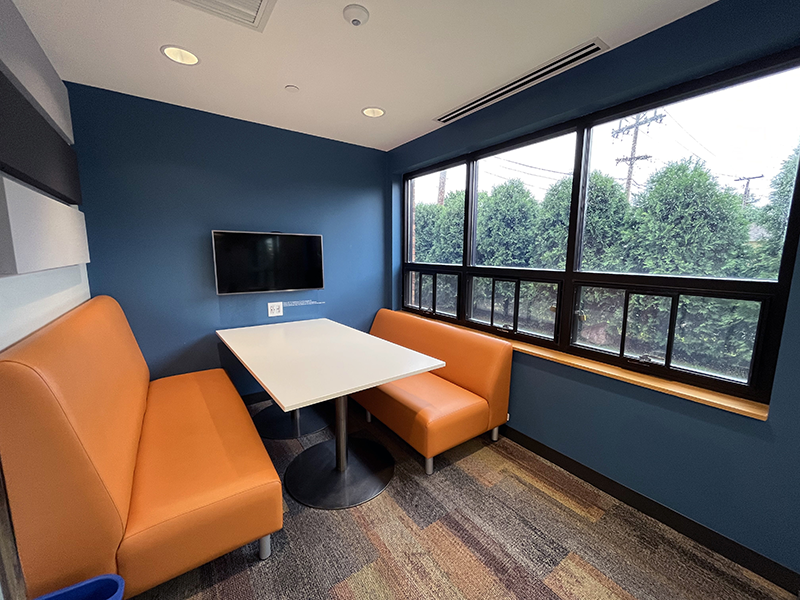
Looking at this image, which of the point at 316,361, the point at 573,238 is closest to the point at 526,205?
the point at 573,238

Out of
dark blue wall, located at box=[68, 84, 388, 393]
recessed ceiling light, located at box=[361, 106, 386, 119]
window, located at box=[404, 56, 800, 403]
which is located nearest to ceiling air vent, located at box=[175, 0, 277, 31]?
recessed ceiling light, located at box=[361, 106, 386, 119]

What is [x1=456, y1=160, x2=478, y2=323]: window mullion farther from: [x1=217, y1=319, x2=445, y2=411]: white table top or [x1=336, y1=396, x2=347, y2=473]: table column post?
[x1=336, y1=396, x2=347, y2=473]: table column post

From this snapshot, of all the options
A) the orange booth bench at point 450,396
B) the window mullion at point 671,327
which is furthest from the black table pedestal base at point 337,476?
the window mullion at point 671,327

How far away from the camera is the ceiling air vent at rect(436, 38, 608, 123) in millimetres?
1740

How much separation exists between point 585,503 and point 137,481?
7.53 feet

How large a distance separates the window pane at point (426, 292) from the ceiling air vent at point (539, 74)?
152cm

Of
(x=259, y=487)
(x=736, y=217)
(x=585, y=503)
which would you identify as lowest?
(x=585, y=503)

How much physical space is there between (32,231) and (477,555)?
2.44m

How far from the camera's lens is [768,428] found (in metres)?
1.38

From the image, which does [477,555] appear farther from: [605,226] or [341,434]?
[605,226]

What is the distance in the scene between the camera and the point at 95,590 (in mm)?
1056

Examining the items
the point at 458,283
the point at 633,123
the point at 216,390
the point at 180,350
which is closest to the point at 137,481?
the point at 216,390

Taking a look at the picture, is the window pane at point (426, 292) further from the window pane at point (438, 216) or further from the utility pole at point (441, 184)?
the utility pole at point (441, 184)

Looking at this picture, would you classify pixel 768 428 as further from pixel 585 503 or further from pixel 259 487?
pixel 259 487
